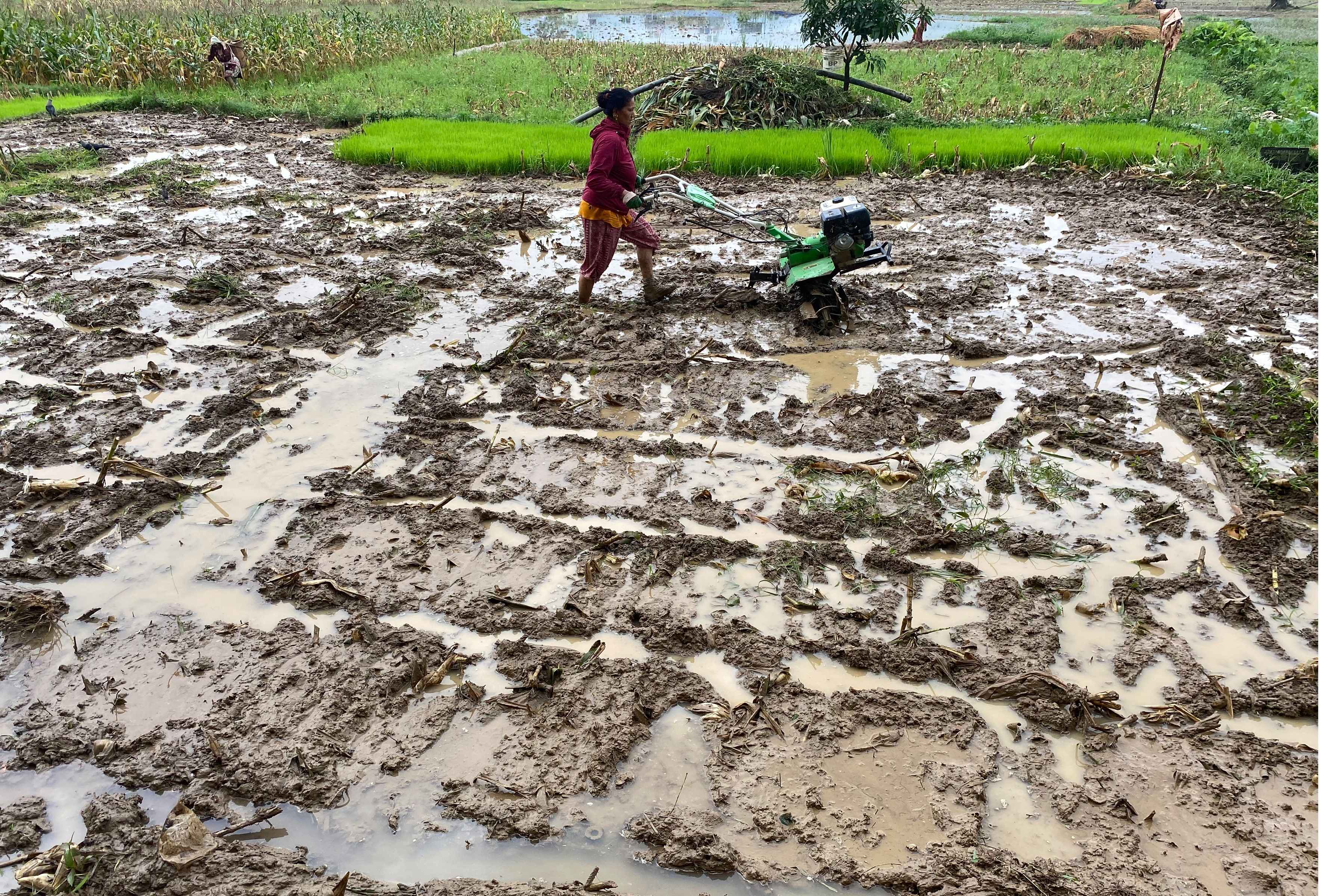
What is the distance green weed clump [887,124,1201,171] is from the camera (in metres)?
10.1

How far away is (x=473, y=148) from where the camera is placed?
1094cm

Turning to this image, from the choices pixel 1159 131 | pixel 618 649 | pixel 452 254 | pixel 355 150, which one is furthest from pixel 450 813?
pixel 1159 131

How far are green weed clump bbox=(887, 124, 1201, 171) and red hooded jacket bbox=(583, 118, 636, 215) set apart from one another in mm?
5382

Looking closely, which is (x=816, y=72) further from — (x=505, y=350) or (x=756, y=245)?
(x=505, y=350)

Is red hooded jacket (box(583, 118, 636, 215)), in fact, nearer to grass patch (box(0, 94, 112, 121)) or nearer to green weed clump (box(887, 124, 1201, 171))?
green weed clump (box(887, 124, 1201, 171))

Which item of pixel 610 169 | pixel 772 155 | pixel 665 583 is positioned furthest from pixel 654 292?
pixel 772 155

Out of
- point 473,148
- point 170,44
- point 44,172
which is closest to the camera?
point 44,172

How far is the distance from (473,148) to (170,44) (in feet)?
30.9

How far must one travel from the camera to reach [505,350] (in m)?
5.93

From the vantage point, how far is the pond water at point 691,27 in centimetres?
Result: 2298

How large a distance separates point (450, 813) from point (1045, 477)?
3398 millimetres

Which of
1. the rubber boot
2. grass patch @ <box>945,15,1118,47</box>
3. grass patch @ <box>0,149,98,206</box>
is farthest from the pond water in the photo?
the rubber boot

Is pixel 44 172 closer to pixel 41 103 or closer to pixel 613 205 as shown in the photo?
pixel 41 103

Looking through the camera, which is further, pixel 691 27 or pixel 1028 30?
pixel 691 27
